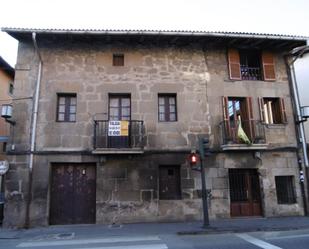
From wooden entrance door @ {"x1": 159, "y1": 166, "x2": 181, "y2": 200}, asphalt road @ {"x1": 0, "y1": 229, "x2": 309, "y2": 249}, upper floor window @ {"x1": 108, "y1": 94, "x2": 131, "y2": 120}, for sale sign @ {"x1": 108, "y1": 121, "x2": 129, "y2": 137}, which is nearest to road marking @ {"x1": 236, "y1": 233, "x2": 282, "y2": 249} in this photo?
asphalt road @ {"x1": 0, "y1": 229, "x2": 309, "y2": 249}

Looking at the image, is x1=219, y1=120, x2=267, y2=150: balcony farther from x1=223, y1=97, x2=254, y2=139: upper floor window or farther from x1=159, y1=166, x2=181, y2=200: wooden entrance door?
x1=159, y1=166, x2=181, y2=200: wooden entrance door

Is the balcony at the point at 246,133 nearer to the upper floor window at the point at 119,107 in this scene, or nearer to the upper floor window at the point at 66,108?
the upper floor window at the point at 119,107

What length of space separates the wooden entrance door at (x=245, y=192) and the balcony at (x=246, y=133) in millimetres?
1178

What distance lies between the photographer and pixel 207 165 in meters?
10.8

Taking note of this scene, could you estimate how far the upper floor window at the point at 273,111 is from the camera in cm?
1161

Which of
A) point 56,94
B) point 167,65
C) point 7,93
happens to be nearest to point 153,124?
point 167,65

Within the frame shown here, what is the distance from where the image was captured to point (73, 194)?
33.9 feet

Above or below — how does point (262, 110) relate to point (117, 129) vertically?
above

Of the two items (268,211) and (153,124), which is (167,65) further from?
(268,211)

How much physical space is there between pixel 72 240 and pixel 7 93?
12.0 m

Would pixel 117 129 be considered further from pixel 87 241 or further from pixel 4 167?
pixel 4 167

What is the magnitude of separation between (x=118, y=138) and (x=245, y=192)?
5.54 m

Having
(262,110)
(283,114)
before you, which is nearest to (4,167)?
(262,110)

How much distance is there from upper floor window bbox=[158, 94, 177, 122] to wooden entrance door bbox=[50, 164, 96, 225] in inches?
136
